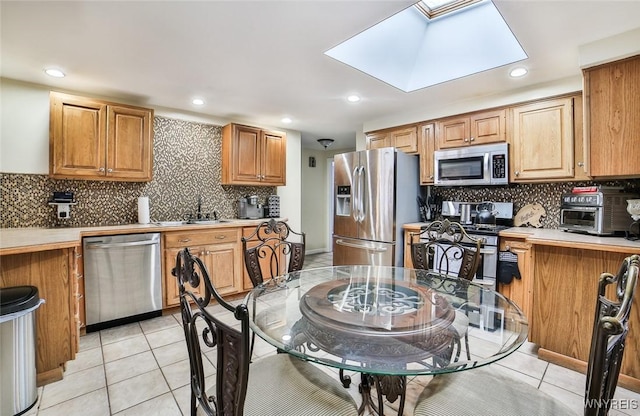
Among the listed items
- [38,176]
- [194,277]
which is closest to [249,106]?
[38,176]

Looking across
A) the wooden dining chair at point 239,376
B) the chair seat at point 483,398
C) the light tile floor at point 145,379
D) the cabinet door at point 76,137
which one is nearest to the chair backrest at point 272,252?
the light tile floor at point 145,379

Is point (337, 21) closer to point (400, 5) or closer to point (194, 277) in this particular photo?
point (400, 5)

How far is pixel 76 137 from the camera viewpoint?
9.14 feet

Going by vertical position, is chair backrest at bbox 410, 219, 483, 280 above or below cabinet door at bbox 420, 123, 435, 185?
below

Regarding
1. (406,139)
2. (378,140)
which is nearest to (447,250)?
(406,139)

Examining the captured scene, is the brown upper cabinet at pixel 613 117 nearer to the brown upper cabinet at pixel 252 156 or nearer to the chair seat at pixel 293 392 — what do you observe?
the chair seat at pixel 293 392

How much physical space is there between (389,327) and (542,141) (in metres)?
2.76

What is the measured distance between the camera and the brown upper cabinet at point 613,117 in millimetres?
2047

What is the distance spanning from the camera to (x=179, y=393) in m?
1.82

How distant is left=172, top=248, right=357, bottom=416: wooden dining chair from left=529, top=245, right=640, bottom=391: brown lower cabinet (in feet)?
6.44

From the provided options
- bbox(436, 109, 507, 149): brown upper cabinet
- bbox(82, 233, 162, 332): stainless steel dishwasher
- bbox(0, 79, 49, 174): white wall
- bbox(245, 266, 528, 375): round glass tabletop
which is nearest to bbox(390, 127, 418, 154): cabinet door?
bbox(436, 109, 507, 149): brown upper cabinet

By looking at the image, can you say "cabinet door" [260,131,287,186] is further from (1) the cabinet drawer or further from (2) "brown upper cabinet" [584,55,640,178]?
(2) "brown upper cabinet" [584,55,640,178]

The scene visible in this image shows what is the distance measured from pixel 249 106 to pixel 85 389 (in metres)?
2.99

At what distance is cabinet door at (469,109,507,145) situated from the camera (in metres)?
3.09
